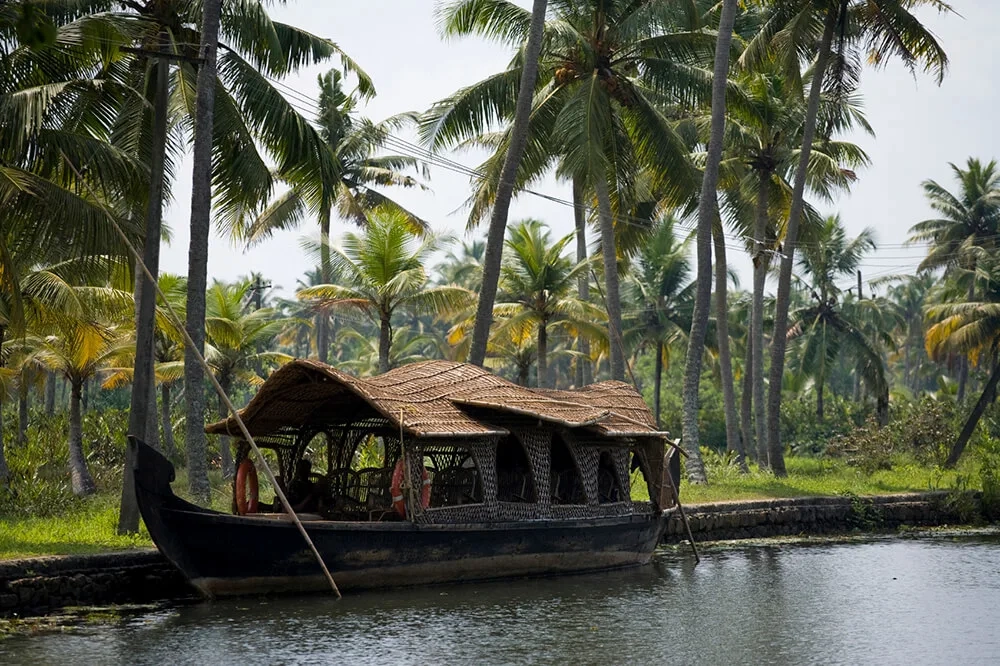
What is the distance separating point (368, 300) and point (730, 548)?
9730 millimetres

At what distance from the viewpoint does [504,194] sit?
19.0m

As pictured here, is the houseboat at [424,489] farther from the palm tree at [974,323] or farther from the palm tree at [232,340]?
the palm tree at [974,323]

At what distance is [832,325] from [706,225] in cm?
1818

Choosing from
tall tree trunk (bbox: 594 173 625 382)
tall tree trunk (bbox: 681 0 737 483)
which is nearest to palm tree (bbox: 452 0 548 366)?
tall tree trunk (bbox: 594 173 625 382)

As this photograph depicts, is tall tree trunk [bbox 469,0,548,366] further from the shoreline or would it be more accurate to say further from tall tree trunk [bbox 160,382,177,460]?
tall tree trunk [bbox 160,382,177,460]

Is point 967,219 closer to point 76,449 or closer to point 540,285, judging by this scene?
point 540,285

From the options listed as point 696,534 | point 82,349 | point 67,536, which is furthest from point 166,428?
point 696,534

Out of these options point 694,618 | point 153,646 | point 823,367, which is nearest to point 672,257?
point 823,367

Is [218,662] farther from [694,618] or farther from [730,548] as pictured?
[730,548]

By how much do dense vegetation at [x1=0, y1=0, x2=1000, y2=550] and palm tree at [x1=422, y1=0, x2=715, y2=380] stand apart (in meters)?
0.06

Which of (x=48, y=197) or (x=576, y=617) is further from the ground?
(x=48, y=197)

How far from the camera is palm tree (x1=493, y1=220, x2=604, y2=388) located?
1070 inches

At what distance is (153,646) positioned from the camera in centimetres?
1105

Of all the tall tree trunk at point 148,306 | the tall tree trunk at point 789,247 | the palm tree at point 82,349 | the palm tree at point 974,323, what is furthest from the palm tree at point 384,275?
the palm tree at point 974,323
